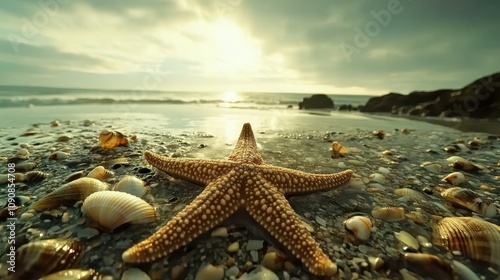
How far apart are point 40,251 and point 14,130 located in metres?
7.45

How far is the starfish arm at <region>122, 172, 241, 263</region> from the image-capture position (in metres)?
1.87

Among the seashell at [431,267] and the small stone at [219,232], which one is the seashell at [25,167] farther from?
the seashell at [431,267]

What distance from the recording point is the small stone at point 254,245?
7.28ft

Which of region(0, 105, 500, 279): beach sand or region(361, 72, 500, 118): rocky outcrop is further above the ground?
region(361, 72, 500, 118): rocky outcrop

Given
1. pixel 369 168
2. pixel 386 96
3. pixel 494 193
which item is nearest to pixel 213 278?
pixel 369 168

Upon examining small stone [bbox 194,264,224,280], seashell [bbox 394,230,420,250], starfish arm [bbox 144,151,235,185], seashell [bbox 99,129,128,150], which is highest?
starfish arm [bbox 144,151,235,185]

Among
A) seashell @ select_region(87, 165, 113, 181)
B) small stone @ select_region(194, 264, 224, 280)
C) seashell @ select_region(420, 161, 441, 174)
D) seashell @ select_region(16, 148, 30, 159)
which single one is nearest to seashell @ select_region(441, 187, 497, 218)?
seashell @ select_region(420, 161, 441, 174)

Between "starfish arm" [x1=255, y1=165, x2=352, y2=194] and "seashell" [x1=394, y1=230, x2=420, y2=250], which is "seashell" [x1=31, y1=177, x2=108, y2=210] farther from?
"seashell" [x1=394, y1=230, x2=420, y2=250]

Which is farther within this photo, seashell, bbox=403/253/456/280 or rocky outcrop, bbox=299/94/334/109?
rocky outcrop, bbox=299/94/334/109

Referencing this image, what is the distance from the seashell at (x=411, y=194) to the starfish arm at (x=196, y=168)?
231cm

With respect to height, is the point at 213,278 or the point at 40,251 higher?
the point at 40,251

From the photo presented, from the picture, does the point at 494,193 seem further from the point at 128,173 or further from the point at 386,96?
the point at 386,96

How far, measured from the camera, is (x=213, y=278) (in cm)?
195

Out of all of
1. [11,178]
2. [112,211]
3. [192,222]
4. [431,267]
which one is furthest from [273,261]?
[11,178]
